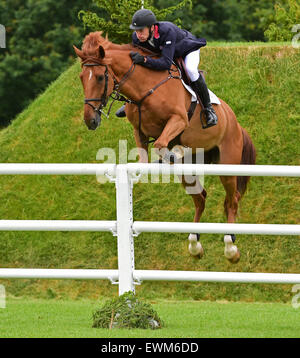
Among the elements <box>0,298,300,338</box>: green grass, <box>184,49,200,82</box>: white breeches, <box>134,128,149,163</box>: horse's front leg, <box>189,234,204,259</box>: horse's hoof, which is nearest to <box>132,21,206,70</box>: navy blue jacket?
<box>184,49,200,82</box>: white breeches

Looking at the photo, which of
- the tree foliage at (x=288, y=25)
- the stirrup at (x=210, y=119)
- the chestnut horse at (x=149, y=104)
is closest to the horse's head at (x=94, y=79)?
the chestnut horse at (x=149, y=104)

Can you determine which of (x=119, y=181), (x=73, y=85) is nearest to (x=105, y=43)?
(x=119, y=181)

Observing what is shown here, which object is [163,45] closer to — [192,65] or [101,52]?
[192,65]

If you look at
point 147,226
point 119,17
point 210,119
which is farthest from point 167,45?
point 119,17

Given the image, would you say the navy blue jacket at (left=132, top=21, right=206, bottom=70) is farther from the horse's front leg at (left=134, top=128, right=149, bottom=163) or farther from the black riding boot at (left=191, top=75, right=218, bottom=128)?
the horse's front leg at (left=134, top=128, right=149, bottom=163)

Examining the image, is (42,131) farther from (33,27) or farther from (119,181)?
(33,27)

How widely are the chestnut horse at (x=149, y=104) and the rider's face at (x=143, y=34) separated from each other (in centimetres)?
13

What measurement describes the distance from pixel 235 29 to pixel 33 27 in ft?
26.6

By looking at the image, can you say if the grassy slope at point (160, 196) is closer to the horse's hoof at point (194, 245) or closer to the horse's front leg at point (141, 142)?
the horse's hoof at point (194, 245)

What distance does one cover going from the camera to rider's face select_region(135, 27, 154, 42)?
790cm

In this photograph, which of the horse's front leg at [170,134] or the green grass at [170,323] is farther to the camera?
the horse's front leg at [170,134]

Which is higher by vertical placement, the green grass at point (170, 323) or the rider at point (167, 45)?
the rider at point (167, 45)

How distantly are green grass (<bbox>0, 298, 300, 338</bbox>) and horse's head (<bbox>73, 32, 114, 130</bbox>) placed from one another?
193 cm

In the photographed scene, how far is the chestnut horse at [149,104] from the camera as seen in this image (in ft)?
24.8
